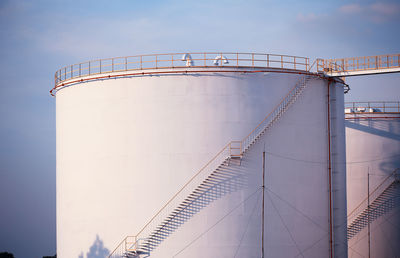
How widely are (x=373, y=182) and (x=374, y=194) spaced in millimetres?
914

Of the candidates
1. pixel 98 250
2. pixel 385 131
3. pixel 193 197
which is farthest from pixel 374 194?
pixel 98 250

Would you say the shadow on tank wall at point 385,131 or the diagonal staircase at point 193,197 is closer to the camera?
the diagonal staircase at point 193,197

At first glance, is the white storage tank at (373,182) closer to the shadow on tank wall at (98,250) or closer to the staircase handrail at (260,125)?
the staircase handrail at (260,125)

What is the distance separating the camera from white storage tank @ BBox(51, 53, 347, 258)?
2881 centimetres

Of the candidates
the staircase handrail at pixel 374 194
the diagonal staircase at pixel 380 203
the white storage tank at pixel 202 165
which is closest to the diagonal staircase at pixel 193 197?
the white storage tank at pixel 202 165

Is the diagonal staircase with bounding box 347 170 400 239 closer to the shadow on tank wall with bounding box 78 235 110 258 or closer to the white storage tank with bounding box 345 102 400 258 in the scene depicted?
the white storage tank with bounding box 345 102 400 258

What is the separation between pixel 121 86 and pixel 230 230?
961 cm

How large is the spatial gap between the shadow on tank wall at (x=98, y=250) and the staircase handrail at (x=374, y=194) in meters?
19.9

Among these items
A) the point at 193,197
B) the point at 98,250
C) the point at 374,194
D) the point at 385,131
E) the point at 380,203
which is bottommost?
the point at 98,250

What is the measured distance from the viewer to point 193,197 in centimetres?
2877

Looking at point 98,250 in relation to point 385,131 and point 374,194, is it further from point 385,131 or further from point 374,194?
→ point 385,131

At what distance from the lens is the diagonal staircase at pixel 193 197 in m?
28.8

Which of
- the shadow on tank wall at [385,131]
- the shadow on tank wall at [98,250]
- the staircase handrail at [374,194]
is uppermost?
the shadow on tank wall at [385,131]

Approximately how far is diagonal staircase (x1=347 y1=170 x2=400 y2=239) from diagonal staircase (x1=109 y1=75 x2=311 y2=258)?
1598 cm
